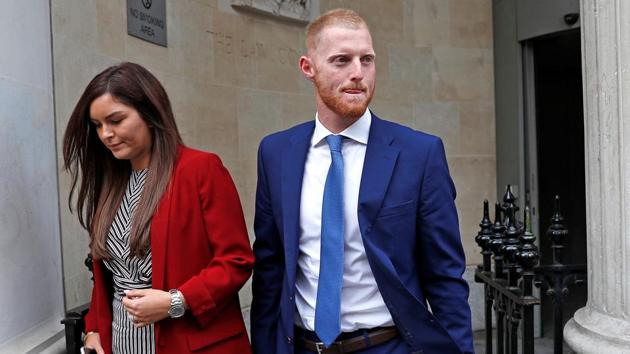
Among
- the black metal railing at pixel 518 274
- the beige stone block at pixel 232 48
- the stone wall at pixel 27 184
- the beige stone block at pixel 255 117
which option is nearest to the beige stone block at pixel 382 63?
the beige stone block at pixel 255 117

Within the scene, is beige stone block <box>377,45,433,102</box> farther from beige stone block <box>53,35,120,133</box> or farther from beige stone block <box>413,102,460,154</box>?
beige stone block <box>53,35,120,133</box>

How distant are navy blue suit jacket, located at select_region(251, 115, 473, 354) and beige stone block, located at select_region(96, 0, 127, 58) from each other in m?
2.65

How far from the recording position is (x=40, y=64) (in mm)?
3197

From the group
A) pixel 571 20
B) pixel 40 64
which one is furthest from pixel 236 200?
pixel 571 20

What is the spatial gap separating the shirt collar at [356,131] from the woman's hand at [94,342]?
1015 mm

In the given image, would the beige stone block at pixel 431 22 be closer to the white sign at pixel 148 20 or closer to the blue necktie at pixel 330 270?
the white sign at pixel 148 20

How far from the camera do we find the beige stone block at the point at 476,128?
307 inches

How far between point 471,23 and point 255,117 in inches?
107

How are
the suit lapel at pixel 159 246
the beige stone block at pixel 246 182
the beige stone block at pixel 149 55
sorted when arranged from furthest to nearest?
the beige stone block at pixel 246 182, the beige stone block at pixel 149 55, the suit lapel at pixel 159 246

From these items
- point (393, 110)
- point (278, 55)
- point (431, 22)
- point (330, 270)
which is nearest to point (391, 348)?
point (330, 270)

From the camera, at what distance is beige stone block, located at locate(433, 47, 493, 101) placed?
7.77 m

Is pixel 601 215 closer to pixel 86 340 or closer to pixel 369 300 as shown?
pixel 369 300

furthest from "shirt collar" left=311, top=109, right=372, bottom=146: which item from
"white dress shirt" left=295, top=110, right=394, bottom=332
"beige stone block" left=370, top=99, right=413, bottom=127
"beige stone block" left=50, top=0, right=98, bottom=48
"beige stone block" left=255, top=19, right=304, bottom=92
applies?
"beige stone block" left=370, top=99, right=413, bottom=127

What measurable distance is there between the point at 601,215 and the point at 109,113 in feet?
6.83
